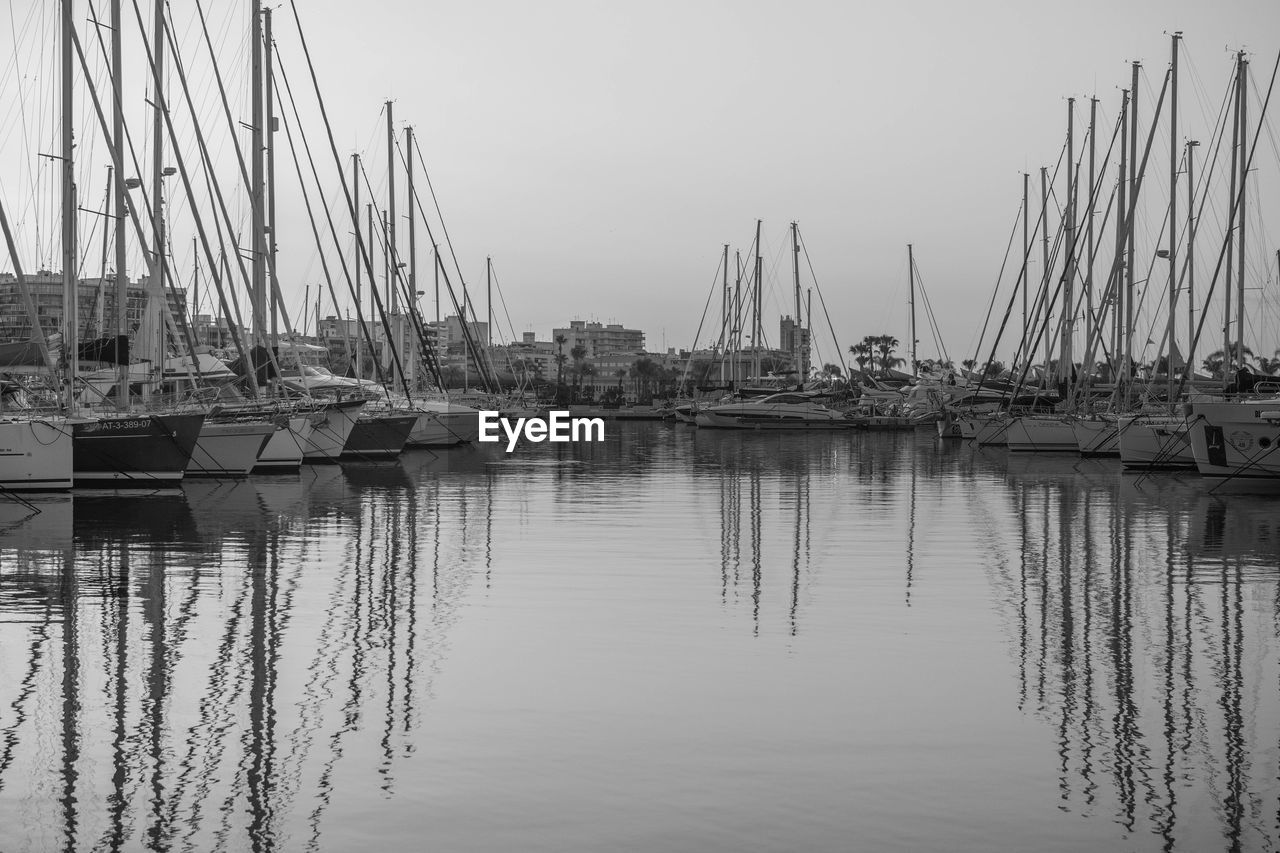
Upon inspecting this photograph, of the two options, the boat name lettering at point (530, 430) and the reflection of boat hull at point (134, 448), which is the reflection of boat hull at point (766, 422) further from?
the reflection of boat hull at point (134, 448)

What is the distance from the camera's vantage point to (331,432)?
1534 inches

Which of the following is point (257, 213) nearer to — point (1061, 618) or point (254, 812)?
point (1061, 618)

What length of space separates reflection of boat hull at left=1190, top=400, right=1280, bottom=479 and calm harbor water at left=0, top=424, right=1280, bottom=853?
8393 millimetres

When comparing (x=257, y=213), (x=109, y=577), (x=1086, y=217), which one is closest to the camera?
(x=109, y=577)

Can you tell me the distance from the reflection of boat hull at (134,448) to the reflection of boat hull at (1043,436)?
28.8 m

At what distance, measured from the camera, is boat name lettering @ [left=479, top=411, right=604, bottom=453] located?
57969mm

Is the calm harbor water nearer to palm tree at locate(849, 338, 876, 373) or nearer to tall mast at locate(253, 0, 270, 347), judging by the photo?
tall mast at locate(253, 0, 270, 347)

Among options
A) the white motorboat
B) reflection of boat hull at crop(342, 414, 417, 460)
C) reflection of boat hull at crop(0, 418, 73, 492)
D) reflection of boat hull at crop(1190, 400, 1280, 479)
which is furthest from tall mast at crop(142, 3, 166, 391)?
the white motorboat

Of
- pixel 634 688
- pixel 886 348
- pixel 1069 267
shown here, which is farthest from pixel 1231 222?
pixel 886 348

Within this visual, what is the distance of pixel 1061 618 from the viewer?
13.2m

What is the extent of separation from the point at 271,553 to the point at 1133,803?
1256 cm

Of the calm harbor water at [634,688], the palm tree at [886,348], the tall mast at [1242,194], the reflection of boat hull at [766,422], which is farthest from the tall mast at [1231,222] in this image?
the palm tree at [886,348]

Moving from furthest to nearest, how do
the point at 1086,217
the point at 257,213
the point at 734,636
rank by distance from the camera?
the point at 1086,217 → the point at 257,213 → the point at 734,636

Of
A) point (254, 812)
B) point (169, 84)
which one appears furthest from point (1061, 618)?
point (169, 84)
